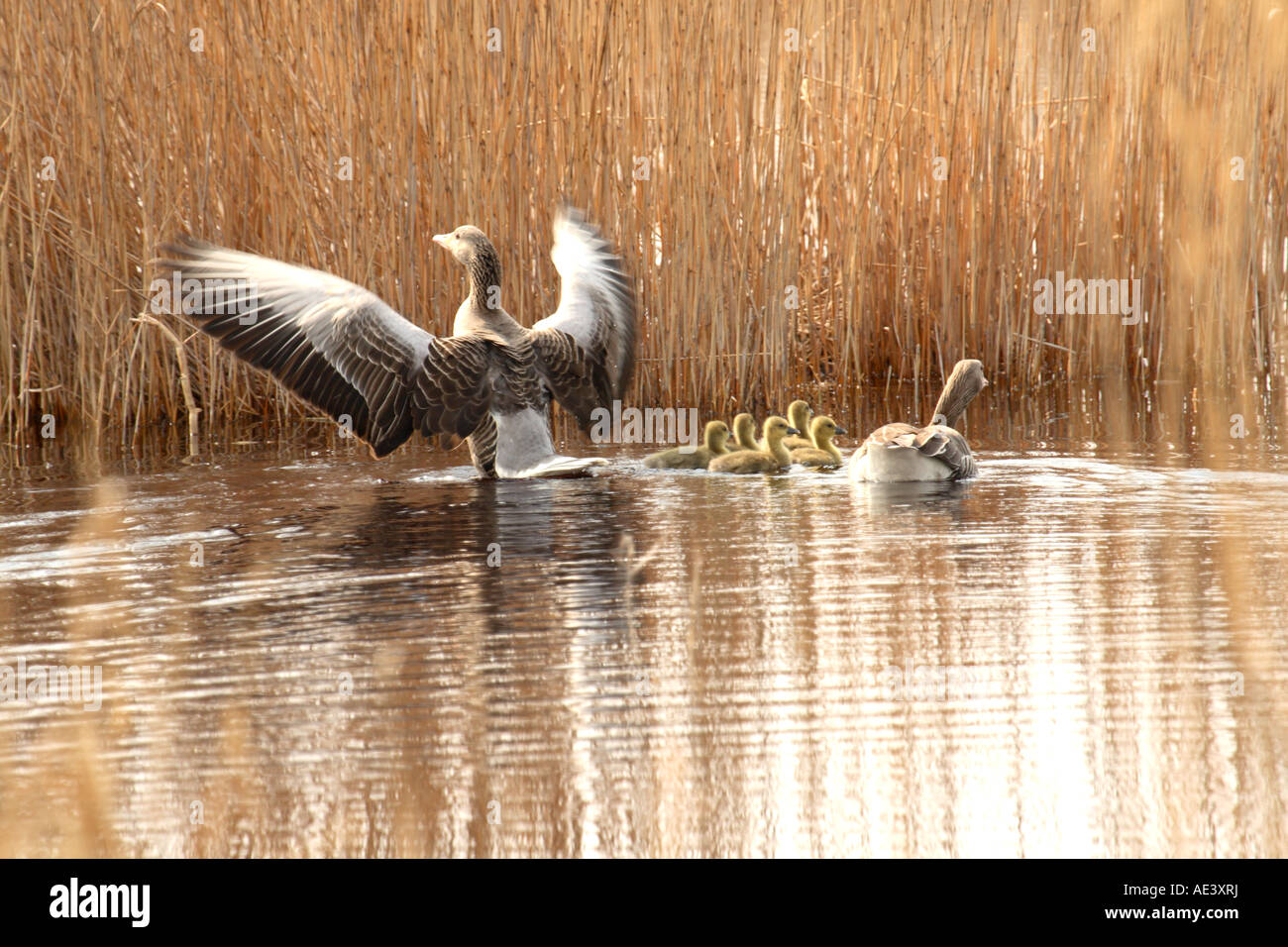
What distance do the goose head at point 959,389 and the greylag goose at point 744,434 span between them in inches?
31.9

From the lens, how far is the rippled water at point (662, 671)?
280 cm

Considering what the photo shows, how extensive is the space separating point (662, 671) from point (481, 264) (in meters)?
3.42

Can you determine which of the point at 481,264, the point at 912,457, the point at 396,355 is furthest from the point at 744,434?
the point at 396,355

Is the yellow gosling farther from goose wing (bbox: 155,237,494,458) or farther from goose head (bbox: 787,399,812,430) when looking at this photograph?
goose wing (bbox: 155,237,494,458)

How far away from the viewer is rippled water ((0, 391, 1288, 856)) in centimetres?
280

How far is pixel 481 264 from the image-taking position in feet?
22.0

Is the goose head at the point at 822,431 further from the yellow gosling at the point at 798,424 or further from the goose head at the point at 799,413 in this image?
the goose head at the point at 799,413

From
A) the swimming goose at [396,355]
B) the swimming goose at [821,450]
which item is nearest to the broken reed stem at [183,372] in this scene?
the swimming goose at [396,355]

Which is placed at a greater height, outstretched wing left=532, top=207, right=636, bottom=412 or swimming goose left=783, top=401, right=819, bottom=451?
outstretched wing left=532, top=207, right=636, bottom=412

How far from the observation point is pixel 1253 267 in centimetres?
905

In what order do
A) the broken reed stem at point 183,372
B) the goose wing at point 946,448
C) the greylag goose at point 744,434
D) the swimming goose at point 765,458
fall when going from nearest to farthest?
the goose wing at point 946,448, the swimming goose at point 765,458, the greylag goose at point 744,434, the broken reed stem at point 183,372

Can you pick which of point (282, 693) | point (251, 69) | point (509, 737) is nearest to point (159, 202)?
point (251, 69)

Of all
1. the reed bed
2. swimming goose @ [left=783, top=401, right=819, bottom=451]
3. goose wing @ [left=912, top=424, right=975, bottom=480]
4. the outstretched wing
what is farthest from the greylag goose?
the reed bed

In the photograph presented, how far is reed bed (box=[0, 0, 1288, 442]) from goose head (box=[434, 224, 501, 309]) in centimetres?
108
